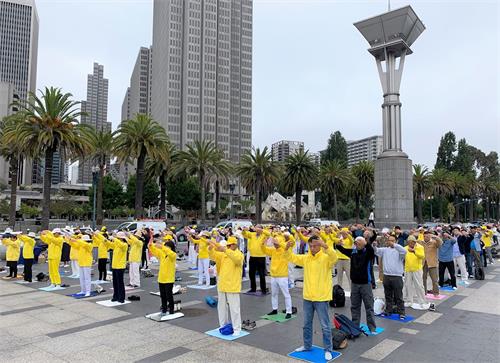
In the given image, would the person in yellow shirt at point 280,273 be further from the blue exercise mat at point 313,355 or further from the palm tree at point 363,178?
the palm tree at point 363,178

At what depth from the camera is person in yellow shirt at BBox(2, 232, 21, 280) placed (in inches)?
567

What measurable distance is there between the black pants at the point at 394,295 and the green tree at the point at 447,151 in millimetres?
81572

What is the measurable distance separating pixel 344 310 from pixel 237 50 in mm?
143703

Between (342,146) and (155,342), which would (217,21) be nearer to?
(342,146)

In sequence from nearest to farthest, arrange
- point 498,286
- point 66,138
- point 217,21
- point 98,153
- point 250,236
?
point 250,236 → point 498,286 → point 66,138 → point 98,153 → point 217,21

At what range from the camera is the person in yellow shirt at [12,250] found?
567 inches

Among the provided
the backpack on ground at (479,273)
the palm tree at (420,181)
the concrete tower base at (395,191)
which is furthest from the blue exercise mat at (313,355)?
the palm tree at (420,181)

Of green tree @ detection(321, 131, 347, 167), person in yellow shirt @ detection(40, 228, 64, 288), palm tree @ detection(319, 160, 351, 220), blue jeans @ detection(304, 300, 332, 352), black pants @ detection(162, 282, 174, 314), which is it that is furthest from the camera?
green tree @ detection(321, 131, 347, 167)

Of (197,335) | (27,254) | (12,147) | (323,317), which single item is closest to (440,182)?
(12,147)

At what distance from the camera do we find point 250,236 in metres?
12.1

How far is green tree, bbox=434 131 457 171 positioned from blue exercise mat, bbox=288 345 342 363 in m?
84.8

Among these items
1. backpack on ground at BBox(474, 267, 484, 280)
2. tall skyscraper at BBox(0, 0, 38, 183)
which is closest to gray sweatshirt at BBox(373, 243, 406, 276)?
backpack on ground at BBox(474, 267, 484, 280)

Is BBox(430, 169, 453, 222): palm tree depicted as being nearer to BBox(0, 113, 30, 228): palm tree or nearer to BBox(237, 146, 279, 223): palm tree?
BBox(237, 146, 279, 223): palm tree

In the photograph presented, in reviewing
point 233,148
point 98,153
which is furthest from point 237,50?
point 98,153
